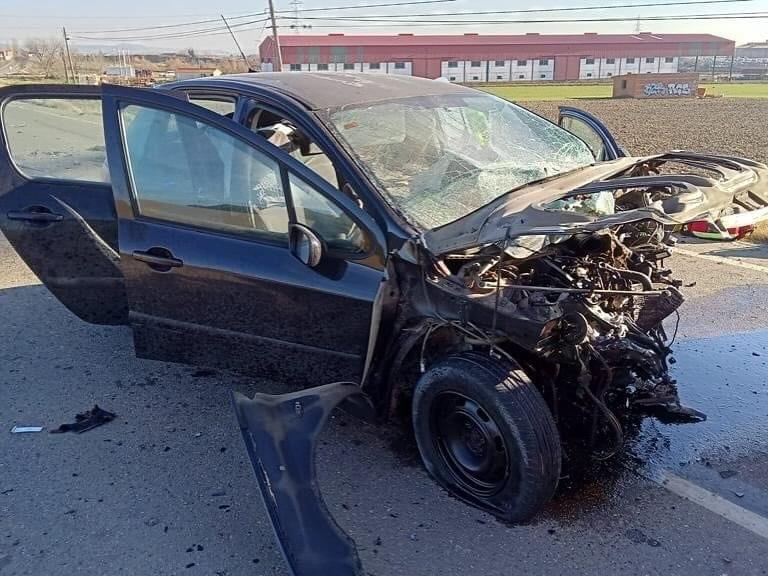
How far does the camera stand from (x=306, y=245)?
9.67 ft

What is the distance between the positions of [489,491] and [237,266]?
1.56 metres

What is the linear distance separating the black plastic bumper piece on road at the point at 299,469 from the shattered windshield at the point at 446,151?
91cm

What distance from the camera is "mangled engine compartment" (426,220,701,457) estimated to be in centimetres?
271

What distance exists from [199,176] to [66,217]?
990 mm

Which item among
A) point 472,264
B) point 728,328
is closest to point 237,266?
point 472,264

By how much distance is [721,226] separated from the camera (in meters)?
2.93

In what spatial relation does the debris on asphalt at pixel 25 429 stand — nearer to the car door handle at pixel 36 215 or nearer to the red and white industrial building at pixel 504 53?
the car door handle at pixel 36 215

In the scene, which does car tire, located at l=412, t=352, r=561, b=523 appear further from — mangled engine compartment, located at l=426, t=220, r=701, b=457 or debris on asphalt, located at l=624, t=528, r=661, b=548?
debris on asphalt, located at l=624, t=528, r=661, b=548

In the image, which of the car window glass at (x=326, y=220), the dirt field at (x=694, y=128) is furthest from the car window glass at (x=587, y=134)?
the dirt field at (x=694, y=128)

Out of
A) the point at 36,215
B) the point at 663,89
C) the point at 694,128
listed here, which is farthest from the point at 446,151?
the point at 663,89

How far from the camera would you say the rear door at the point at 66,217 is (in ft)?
12.6

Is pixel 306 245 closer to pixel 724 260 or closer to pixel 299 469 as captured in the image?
pixel 299 469

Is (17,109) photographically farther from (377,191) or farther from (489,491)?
(489,491)

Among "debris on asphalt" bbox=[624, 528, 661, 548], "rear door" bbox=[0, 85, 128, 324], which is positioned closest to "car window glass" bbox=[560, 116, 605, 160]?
"debris on asphalt" bbox=[624, 528, 661, 548]
